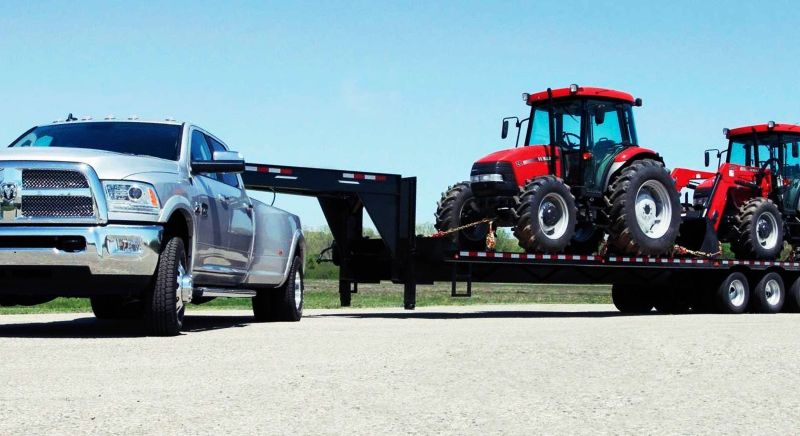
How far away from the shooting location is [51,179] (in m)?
9.93

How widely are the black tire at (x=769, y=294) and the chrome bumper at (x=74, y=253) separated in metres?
14.6

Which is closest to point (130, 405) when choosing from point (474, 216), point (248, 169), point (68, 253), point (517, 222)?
point (68, 253)

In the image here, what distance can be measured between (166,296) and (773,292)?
1454 cm

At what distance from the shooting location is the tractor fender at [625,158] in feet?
60.1

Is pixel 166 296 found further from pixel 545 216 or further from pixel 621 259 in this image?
pixel 621 259

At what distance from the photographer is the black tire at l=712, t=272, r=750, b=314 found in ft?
67.6

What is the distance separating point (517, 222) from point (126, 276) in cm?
796

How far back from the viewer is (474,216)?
18.4m

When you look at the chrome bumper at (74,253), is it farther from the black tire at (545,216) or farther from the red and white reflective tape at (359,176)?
the black tire at (545,216)

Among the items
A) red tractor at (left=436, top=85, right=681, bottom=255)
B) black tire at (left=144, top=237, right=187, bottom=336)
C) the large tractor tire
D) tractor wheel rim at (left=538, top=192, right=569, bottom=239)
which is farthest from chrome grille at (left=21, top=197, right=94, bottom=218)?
the large tractor tire

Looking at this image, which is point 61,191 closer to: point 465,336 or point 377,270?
point 465,336

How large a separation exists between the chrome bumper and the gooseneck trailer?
20.0ft

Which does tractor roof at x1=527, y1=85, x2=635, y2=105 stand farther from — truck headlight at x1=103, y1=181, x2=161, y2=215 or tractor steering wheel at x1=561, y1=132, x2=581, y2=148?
truck headlight at x1=103, y1=181, x2=161, y2=215

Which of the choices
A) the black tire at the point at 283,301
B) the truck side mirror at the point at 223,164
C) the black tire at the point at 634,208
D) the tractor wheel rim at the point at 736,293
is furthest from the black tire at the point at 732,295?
the truck side mirror at the point at 223,164
